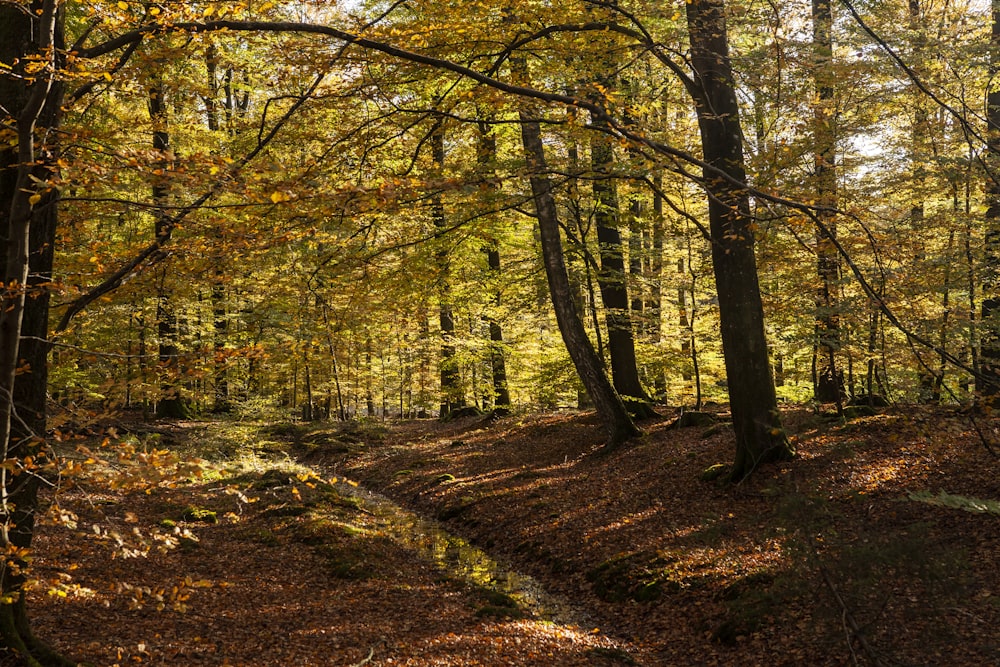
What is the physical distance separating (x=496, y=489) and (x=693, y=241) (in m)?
7.68

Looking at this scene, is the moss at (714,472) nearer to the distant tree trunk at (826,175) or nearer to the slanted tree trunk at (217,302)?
the distant tree trunk at (826,175)

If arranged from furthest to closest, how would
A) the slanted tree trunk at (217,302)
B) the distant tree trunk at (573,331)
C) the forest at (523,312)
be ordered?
the distant tree trunk at (573,331) < the slanted tree trunk at (217,302) < the forest at (523,312)

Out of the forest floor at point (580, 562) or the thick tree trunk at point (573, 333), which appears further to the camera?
the thick tree trunk at point (573, 333)

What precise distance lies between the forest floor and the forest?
6 centimetres

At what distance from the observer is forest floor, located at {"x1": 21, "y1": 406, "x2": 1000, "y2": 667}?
531cm

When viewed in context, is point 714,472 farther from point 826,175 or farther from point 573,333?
point 826,175

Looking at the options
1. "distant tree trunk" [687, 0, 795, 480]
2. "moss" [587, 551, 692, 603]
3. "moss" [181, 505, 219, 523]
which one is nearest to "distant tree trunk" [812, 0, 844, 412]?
"distant tree trunk" [687, 0, 795, 480]

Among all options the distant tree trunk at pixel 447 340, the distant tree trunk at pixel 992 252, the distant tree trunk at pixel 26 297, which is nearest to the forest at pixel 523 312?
the distant tree trunk at pixel 26 297

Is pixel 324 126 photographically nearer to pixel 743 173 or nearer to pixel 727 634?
pixel 743 173

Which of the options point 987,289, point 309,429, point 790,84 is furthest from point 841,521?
point 309,429

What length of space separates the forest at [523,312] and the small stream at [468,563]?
0.39 feet

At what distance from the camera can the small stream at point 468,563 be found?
26.0 feet

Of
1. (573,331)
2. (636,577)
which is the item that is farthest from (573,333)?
(636,577)

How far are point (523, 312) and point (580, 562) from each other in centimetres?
1023
